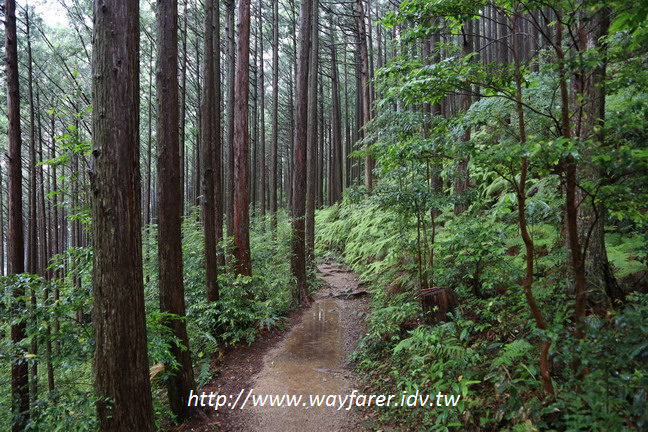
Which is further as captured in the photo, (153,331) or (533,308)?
(153,331)

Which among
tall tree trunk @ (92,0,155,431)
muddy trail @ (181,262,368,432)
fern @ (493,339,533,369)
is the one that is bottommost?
muddy trail @ (181,262,368,432)

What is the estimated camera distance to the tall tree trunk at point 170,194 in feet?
15.4

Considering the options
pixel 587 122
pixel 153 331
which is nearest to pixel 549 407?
pixel 587 122

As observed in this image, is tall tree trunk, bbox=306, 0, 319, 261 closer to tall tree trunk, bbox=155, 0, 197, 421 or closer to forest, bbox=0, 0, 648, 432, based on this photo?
forest, bbox=0, 0, 648, 432

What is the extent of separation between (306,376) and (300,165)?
6.02 m

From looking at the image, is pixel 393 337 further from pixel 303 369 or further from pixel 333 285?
pixel 333 285

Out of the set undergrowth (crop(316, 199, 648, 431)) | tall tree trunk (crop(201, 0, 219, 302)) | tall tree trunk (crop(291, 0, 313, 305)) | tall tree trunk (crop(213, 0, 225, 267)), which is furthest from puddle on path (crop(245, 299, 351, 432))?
tall tree trunk (crop(213, 0, 225, 267))

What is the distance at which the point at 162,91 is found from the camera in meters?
4.75

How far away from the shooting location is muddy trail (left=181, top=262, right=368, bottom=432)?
471 cm

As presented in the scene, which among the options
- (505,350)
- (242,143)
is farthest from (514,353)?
(242,143)

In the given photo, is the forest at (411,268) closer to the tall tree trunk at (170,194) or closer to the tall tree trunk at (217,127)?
the tall tree trunk at (170,194)

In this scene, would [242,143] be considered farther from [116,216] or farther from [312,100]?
[116,216]

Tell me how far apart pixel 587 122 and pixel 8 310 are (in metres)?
6.36

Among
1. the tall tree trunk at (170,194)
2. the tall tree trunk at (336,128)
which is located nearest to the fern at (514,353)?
the tall tree trunk at (170,194)
